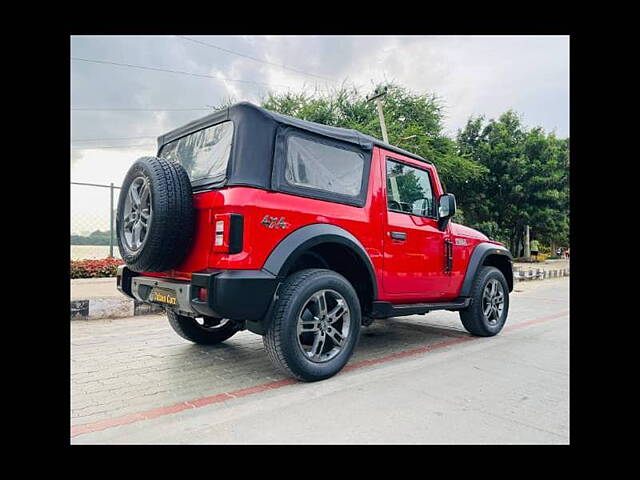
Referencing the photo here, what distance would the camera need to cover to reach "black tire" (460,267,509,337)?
5.01 metres

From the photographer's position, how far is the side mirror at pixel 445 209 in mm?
4539

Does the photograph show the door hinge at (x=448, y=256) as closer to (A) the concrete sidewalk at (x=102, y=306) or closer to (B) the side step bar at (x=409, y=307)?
(B) the side step bar at (x=409, y=307)

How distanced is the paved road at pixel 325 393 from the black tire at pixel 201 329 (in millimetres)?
133

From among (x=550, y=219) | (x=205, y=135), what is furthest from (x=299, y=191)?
(x=550, y=219)

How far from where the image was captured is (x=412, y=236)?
14.0ft

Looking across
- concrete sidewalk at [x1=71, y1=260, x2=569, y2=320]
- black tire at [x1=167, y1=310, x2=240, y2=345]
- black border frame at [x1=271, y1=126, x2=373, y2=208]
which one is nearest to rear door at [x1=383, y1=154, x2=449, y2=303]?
black border frame at [x1=271, y1=126, x2=373, y2=208]

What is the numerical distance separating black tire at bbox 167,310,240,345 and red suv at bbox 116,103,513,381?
19 millimetres

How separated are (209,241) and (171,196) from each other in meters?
0.42

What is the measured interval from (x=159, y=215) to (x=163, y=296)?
2.20 ft

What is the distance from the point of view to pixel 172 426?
2494 mm

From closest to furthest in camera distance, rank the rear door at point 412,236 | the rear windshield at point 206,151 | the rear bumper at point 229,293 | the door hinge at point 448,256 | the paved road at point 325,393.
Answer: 1. the paved road at point 325,393
2. the rear bumper at point 229,293
3. the rear windshield at point 206,151
4. the rear door at point 412,236
5. the door hinge at point 448,256

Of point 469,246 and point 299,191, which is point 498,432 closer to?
point 299,191

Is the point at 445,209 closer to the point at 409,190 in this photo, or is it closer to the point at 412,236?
the point at 409,190

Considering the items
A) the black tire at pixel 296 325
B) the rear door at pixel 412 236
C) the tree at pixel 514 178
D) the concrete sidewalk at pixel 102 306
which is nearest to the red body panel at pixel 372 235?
the rear door at pixel 412 236
